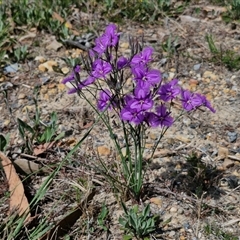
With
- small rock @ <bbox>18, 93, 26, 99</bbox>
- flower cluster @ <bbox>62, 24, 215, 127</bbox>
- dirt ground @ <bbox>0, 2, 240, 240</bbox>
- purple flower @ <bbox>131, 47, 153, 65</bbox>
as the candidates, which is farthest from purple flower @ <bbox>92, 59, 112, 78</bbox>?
small rock @ <bbox>18, 93, 26, 99</bbox>

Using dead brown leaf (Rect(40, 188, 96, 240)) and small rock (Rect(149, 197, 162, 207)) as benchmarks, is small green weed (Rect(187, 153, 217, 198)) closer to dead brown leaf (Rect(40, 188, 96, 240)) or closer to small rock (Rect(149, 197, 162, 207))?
small rock (Rect(149, 197, 162, 207))

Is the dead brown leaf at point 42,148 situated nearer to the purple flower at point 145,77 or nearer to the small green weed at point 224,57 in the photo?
the purple flower at point 145,77

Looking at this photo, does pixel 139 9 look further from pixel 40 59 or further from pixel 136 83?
pixel 136 83

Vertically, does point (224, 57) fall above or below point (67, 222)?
above

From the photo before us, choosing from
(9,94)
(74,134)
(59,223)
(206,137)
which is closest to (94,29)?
(9,94)

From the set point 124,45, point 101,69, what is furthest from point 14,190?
point 124,45

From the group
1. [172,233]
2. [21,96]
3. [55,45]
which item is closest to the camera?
[172,233]

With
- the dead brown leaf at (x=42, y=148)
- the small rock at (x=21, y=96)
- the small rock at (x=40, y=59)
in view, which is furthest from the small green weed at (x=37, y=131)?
the small rock at (x=40, y=59)
